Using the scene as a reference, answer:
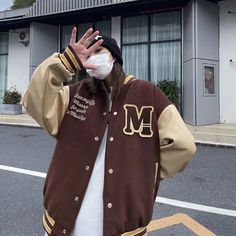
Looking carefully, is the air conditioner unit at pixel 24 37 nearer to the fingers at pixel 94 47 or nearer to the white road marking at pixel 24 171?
the white road marking at pixel 24 171

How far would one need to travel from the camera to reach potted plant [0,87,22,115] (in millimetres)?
19391

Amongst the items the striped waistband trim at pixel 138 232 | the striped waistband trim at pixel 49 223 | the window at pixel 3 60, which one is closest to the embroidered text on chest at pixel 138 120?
the striped waistband trim at pixel 138 232

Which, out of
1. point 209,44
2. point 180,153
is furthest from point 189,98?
point 180,153

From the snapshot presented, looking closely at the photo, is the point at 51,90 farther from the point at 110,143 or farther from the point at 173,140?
the point at 173,140

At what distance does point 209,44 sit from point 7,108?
9989 millimetres

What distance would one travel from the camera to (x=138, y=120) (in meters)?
2.14

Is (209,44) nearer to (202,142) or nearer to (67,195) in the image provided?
(202,142)

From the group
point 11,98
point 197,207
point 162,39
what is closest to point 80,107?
point 197,207

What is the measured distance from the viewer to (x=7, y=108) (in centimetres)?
1953

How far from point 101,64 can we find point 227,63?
13.6 meters

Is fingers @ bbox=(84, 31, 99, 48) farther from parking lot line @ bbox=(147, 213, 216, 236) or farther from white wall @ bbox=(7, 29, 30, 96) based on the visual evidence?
white wall @ bbox=(7, 29, 30, 96)

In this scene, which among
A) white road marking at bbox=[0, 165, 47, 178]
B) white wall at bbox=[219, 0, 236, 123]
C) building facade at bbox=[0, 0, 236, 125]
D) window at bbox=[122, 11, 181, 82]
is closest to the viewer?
white road marking at bbox=[0, 165, 47, 178]

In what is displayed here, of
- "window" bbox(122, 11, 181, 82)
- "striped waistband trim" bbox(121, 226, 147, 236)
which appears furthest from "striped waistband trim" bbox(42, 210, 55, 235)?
"window" bbox(122, 11, 181, 82)

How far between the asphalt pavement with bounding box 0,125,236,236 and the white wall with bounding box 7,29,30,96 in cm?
1117
